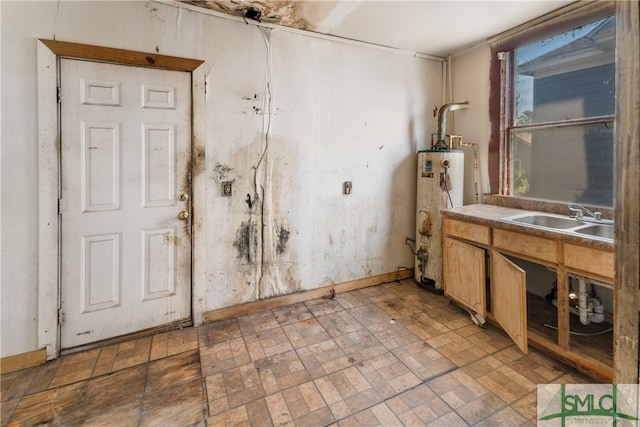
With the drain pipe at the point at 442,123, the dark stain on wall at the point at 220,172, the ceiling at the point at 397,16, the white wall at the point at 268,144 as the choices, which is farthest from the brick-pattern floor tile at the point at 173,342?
the drain pipe at the point at 442,123

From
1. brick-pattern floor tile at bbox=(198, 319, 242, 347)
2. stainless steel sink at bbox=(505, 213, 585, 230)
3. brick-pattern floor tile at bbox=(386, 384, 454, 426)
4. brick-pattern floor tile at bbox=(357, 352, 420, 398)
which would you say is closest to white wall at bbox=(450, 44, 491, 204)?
stainless steel sink at bbox=(505, 213, 585, 230)

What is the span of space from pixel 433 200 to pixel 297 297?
169 centimetres

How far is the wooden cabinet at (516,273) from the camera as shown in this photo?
5.90 ft

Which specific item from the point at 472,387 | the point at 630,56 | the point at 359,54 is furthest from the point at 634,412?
the point at 359,54

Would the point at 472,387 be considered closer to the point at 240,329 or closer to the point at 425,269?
the point at 425,269

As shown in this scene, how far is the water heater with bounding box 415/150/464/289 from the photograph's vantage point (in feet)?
9.83

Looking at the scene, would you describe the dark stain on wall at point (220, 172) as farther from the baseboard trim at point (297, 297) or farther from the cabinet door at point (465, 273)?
the cabinet door at point (465, 273)

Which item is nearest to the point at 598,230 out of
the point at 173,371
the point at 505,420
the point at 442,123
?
the point at 505,420

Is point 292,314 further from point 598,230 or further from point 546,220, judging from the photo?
point 598,230

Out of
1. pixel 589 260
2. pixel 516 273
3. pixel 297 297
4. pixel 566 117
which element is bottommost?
pixel 297 297

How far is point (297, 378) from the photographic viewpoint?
6.18 ft

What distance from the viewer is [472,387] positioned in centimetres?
179

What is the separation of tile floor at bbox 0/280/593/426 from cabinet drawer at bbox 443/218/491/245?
2.37 feet

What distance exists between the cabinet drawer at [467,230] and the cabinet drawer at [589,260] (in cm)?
54
